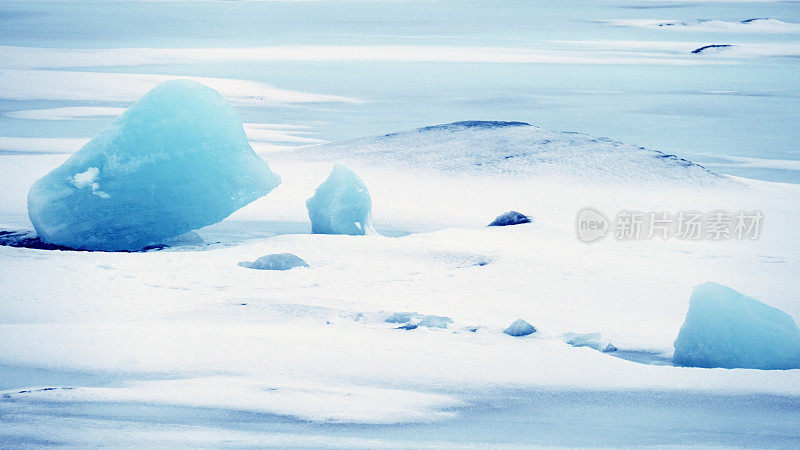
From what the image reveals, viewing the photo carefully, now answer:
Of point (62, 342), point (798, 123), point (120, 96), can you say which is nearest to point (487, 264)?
point (62, 342)

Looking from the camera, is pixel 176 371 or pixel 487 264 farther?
pixel 487 264

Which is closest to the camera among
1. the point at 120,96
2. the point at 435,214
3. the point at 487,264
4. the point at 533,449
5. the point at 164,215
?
the point at 533,449

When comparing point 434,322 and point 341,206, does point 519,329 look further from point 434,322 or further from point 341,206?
point 341,206

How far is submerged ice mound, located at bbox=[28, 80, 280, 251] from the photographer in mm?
6297

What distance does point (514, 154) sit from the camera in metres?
10.1

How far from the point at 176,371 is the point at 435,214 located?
403cm

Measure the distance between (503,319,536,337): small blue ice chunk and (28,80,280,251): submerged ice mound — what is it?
2.31m

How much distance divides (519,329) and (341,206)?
2.21m

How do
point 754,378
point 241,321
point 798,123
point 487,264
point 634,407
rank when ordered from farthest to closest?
point 798,123 → point 487,264 → point 241,321 → point 754,378 → point 634,407

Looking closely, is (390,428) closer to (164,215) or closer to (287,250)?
(287,250)

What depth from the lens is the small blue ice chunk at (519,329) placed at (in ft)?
15.2

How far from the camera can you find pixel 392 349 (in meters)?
4.43

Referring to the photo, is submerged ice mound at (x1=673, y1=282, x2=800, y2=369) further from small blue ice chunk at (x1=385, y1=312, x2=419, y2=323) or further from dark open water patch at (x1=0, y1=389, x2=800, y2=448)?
small blue ice chunk at (x1=385, y1=312, x2=419, y2=323)

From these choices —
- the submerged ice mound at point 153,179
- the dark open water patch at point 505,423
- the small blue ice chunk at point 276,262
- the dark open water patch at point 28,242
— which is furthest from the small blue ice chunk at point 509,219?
the dark open water patch at point 505,423
